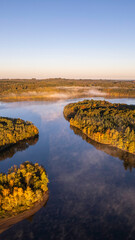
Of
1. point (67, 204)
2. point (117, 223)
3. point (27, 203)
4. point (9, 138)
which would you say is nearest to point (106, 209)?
point (117, 223)

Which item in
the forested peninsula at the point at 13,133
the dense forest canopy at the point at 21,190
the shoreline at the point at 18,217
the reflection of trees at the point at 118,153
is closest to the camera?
the shoreline at the point at 18,217

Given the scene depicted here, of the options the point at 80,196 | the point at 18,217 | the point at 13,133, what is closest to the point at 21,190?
the point at 18,217

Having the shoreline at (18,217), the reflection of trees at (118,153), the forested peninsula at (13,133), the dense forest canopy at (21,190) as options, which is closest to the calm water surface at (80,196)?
the shoreline at (18,217)

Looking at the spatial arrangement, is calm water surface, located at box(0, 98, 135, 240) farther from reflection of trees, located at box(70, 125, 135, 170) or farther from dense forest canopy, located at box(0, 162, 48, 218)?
dense forest canopy, located at box(0, 162, 48, 218)

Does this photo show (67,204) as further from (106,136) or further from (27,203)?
(106,136)

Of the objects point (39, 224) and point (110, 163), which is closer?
point (39, 224)

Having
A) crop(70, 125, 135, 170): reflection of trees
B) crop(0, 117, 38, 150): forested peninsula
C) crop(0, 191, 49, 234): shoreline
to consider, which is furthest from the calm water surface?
crop(0, 117, 38, 150): forested peninsula

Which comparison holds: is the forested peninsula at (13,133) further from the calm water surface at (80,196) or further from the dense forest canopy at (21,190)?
the dense forest canopy at (21,190)
